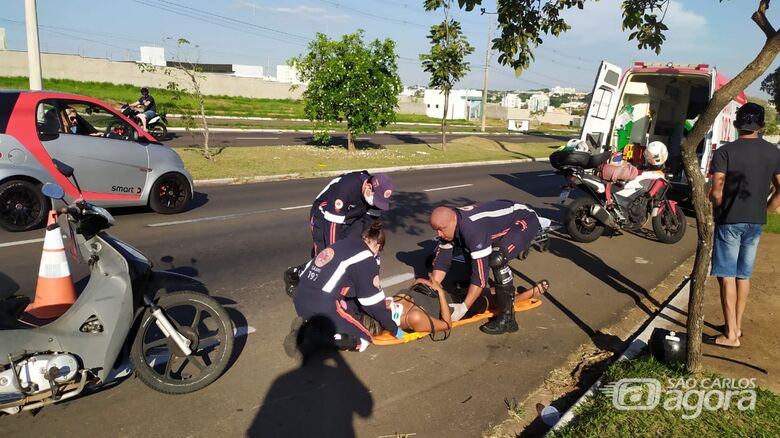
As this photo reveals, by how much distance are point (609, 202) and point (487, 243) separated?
4.56m

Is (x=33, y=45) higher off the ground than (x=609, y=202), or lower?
higher

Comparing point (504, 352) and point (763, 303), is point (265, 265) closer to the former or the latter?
point (504, 352)

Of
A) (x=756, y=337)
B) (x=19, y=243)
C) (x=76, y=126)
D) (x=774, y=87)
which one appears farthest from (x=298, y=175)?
(x=774, y=87)

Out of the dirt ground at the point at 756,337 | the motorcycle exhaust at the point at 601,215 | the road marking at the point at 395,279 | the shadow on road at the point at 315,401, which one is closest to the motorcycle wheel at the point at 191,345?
the shadow on road at the point at 315,401

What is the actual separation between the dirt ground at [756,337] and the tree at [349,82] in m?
14.2

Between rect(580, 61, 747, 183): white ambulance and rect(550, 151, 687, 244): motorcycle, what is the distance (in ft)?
6.74

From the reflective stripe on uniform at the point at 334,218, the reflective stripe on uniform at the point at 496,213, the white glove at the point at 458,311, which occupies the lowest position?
the white glove at the point at 458,311

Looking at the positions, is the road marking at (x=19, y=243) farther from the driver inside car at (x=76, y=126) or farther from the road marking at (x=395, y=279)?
the road marking at (x=395, y=279)

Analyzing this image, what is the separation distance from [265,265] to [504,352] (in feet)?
10.7


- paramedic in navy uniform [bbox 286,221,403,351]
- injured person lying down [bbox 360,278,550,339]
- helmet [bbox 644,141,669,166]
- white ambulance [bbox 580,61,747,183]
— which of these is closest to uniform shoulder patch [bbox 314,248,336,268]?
paramedic in navy uniform [bbox 286,221,403,351]

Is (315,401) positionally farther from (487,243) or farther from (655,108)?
(655,108)

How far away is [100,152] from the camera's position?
813 cm

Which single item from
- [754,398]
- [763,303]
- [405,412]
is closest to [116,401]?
[405,412]

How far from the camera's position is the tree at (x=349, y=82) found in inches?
742
